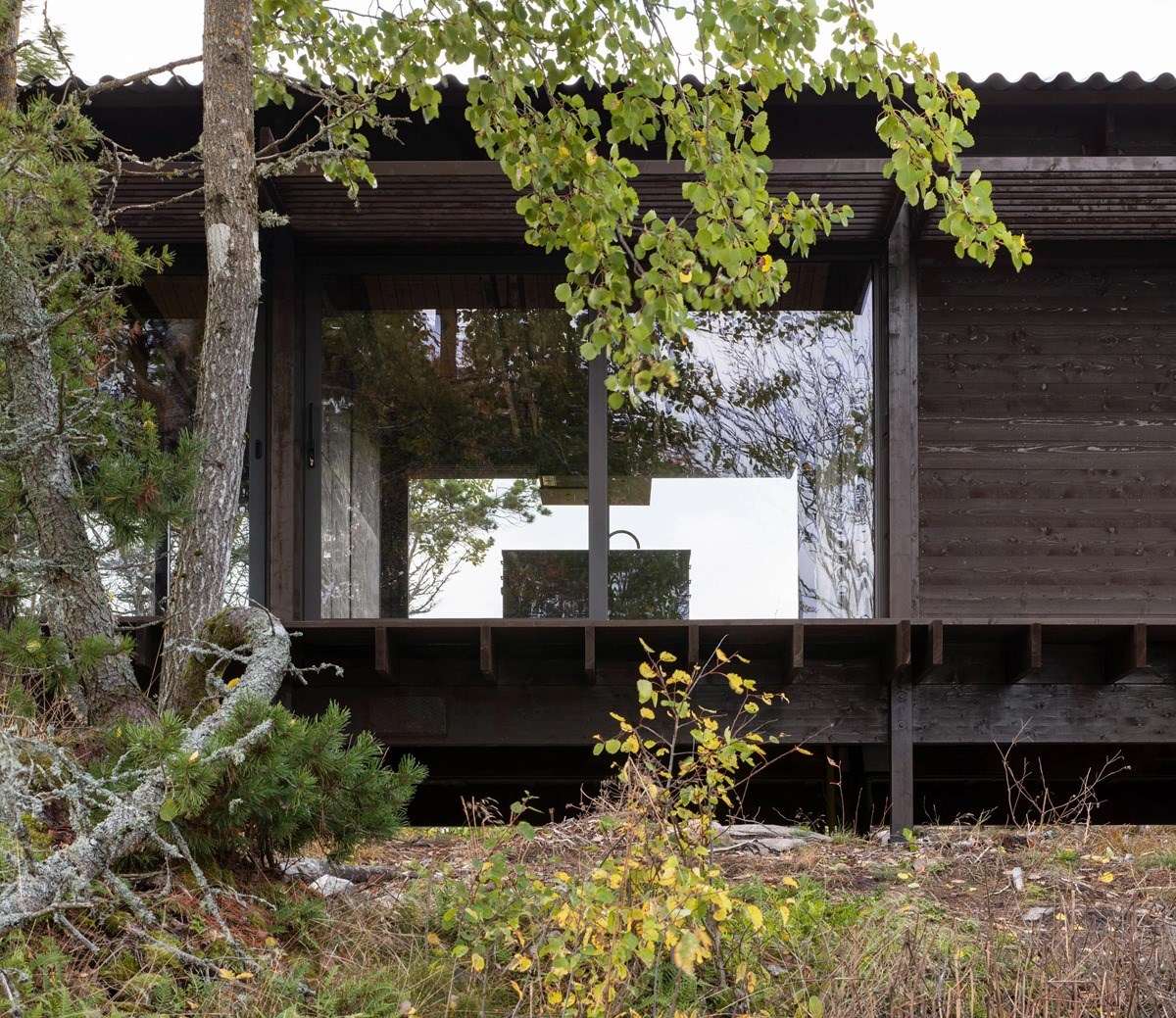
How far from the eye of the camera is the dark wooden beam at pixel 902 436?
591cm

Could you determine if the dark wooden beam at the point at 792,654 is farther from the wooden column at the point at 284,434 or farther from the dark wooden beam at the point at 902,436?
the wooden column at the point at 284,434

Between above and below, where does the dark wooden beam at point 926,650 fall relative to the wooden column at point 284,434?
below

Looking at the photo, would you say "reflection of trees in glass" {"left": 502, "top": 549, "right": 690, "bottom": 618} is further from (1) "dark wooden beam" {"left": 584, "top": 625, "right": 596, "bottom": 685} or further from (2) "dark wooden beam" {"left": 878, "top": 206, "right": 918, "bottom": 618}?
(2) "dark wooden beam" {"left": 878, "top": 206, "right": 918, "bottom": 618}

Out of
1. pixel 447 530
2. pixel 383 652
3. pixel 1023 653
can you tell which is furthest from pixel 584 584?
pixel 1023 653

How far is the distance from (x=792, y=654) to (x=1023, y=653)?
1259 millimetres

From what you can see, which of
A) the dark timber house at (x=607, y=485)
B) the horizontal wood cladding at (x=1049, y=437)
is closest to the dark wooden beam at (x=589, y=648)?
the dark timber house at (x=607, y=485)

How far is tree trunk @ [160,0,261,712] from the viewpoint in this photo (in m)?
4.06

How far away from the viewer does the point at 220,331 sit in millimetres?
4238

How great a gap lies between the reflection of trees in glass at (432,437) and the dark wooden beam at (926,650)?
79.6 inches

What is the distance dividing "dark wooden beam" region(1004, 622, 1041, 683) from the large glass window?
0.83 meters

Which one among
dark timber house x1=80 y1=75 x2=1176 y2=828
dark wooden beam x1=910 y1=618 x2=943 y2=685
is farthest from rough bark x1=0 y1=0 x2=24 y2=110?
dark wooden beam x1=910 y1=618 x2=943 y2=685

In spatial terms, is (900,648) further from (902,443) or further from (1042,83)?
(1042,83)

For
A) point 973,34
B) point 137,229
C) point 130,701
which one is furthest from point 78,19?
point 973,34

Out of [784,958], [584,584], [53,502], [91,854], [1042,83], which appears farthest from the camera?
[1042,83]
